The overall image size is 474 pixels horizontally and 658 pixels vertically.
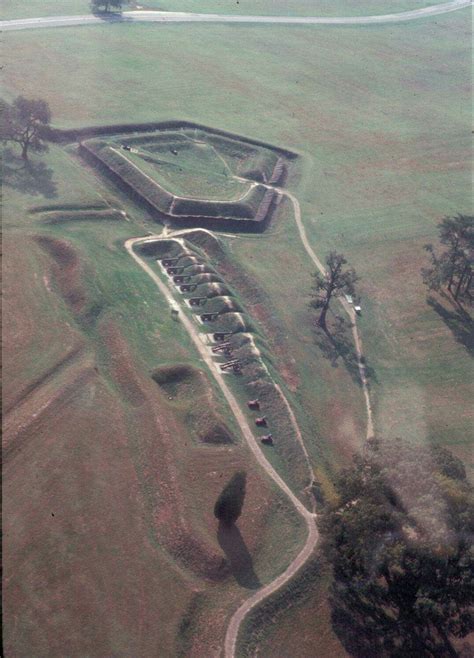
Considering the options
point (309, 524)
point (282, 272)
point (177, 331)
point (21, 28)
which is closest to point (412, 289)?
point (282, 272)

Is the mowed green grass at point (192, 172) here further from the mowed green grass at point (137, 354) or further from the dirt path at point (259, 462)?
the dirt path at point (259, 462)

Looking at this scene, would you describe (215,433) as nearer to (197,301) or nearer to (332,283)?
(197,301)

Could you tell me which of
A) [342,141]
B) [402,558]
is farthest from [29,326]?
[342,141]

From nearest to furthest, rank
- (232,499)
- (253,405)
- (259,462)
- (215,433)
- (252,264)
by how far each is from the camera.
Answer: (232,499), (259,462), (215,433), (253,405), (252,264)

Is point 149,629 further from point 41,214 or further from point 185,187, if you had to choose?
point 185,187

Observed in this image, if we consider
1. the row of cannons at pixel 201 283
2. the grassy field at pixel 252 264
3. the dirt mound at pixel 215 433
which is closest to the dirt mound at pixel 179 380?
the grassy field at pixel 252 264
